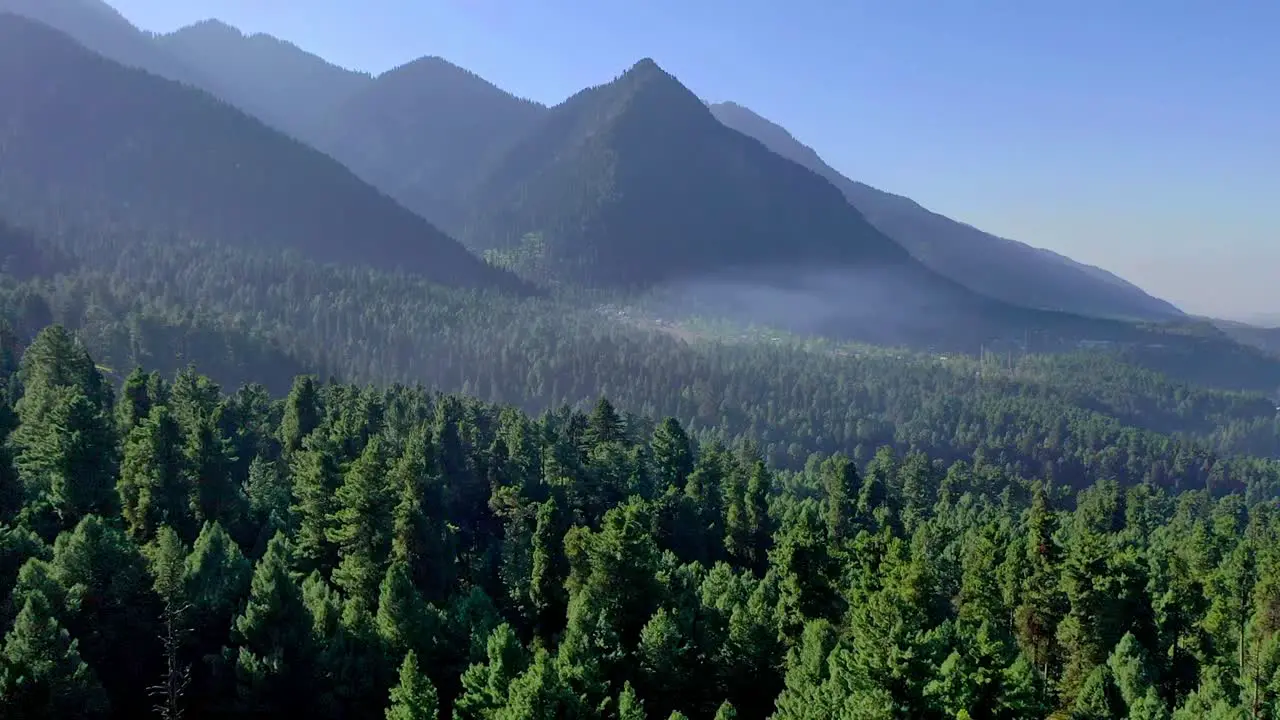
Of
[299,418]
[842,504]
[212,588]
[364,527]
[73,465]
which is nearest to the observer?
[212,588]

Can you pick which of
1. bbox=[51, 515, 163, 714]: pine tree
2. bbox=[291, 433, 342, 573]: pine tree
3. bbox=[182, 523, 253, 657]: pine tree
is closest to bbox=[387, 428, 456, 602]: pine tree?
bbox=[291, 433, 342, 573]: pine tree

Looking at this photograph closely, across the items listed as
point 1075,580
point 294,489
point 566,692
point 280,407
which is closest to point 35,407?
point 294,489

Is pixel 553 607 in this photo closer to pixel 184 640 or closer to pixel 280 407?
pixel 184 640

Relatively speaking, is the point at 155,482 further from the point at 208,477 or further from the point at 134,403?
the point at 134,403

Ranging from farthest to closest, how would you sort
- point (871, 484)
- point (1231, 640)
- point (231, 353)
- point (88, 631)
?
point (231, 353) < point (871, 484) < point (1231, 640) < point (88, 631)

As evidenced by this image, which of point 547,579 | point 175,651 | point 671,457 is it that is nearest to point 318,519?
point 547,579

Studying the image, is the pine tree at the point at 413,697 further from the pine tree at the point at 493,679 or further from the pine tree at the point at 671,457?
the pine tree at the point at 671,457
